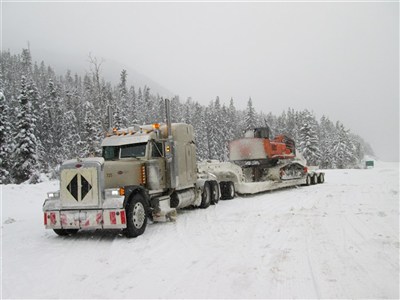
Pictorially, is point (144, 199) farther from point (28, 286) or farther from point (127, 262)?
point (28, 286)

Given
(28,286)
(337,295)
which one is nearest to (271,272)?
(337,295)

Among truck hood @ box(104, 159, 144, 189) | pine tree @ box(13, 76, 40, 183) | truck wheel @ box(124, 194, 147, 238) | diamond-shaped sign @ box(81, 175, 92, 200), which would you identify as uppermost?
pine tree @ box(13, 76, 40, 183)

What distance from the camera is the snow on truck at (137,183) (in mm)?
8500

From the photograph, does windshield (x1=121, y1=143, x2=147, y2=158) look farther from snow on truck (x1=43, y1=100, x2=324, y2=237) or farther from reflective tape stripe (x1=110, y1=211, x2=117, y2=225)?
reflective tape stripe (x1=110, y1=211, x2=117, y2=225)

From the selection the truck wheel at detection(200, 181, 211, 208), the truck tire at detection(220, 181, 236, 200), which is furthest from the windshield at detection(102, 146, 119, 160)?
the truck tire at detection(220, 181, 236, 200)

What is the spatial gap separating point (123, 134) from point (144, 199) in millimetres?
2686

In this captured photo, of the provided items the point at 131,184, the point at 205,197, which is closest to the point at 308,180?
the point at 205,197

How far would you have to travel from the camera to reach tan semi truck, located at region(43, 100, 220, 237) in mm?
8484

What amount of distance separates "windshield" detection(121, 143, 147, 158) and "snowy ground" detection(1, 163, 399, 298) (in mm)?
2179

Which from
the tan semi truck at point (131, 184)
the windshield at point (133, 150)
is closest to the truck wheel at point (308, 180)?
the tan semi truck at point (131, 184)

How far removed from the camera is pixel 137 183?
9.82 metres

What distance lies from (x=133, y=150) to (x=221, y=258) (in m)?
5.23

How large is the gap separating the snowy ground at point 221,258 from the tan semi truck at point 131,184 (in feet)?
1.64

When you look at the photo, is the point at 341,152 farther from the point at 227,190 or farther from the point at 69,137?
the point at 227,190
